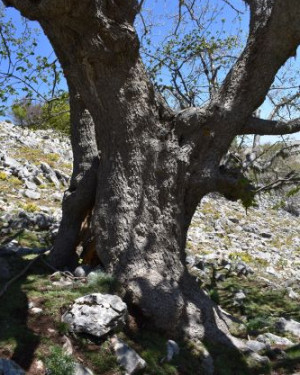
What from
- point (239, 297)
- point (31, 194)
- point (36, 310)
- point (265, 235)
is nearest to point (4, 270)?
point (36, 310)

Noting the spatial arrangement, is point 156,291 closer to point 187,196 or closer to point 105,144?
point 187,196

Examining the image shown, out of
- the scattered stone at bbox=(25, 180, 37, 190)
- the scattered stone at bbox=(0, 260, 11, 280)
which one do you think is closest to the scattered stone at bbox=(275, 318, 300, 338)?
the scattered stone at bbox=(0, 260, 11, 280)

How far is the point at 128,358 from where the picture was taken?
13.4ft

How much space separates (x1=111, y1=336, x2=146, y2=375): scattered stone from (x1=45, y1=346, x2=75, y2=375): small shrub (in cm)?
54

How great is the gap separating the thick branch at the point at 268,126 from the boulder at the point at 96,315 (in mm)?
3012

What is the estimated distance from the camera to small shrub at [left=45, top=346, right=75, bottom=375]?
354cm

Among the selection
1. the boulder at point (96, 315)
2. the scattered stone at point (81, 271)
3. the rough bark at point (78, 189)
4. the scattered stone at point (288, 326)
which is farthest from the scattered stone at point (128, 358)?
the scattered stone at point (288, 326)

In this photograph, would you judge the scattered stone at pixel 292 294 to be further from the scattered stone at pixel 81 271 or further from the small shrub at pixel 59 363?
the small shrub at pixel 59 363

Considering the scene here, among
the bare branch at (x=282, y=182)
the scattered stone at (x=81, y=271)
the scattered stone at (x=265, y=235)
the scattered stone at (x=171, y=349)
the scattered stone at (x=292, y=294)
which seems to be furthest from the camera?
the scattered stone at (x=265, y=235)

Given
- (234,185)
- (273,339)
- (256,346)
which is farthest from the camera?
(234,185)

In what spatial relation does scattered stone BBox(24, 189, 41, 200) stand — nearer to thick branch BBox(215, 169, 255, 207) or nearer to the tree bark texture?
the tree bark texture

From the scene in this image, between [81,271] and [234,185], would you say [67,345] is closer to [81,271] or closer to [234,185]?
[81,271]

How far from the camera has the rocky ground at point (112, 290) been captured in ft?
13.3

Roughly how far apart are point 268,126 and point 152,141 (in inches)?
68.0
